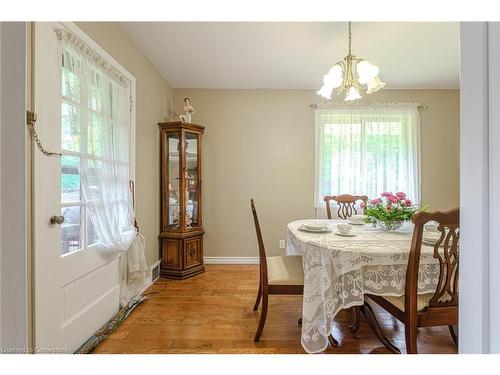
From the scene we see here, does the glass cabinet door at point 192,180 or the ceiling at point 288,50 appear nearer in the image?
the ceiling at point 288,50

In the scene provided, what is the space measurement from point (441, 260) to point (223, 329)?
1491 millimetres

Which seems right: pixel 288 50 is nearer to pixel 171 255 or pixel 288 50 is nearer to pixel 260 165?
pixel 260 165

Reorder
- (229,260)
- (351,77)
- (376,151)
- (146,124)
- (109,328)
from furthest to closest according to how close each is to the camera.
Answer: (229,260) < (376,151) < (146,124) < (351,77) < (109,328)

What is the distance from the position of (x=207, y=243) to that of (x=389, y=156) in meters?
2.77

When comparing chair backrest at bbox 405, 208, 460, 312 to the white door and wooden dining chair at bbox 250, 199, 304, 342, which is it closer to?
wooden dining chair at bbox 250, 199, 304, 342

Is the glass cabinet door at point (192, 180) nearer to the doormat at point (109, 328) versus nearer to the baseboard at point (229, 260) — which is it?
the baseboard at point (229, 260)

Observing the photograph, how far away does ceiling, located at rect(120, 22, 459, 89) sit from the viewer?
207cm

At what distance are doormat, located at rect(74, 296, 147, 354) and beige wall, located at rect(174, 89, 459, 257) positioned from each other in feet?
4.31

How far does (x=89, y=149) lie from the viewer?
1638mm

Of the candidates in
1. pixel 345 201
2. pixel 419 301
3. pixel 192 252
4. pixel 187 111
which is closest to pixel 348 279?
pixel 419 301

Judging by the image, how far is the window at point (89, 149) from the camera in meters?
1.47

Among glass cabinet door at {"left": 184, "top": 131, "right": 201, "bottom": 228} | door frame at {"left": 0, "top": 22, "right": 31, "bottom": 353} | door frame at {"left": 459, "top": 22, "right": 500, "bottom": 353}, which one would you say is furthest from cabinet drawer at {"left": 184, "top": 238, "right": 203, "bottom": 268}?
door frame at {"left": 459, "top": 22, "right": 500, "bottom": 353}

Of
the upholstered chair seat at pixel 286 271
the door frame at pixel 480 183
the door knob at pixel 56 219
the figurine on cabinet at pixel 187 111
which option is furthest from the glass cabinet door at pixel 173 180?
the door frame at pixel 480 183
